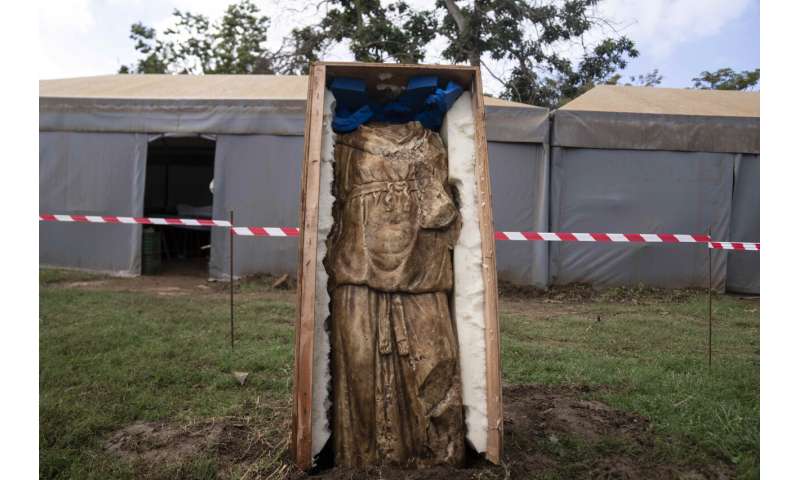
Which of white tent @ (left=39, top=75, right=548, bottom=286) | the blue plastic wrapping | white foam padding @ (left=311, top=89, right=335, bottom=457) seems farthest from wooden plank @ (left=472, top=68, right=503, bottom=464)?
white tent @ (left=39, top=75, right=548, bottom=286)

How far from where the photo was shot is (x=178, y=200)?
18141 mm

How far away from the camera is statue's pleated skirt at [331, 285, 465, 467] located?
2.87 m

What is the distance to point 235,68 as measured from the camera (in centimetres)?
2178

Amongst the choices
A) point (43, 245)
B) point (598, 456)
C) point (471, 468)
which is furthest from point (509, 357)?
point (43, 245)

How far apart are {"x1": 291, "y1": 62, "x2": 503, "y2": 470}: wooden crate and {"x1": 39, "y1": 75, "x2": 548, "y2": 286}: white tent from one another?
20.8 feet

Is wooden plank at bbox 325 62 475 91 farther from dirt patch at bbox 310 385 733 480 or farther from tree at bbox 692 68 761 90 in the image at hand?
tree at bbox 692 68 761 90

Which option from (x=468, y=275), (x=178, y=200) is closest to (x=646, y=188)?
(x=468, y=275)

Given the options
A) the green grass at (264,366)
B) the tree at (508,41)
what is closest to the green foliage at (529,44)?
the tree at (508,41)

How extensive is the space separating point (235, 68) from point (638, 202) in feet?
56.3

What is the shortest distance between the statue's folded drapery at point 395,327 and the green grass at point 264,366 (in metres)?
0.65

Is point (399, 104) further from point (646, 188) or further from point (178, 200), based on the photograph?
point (178, 200)

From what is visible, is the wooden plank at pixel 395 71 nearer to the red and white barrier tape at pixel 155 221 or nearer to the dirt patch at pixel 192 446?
the dirt patch at pixel 192 446

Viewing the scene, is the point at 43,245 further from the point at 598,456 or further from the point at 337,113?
the point at 598,456

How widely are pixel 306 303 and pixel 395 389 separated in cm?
65
